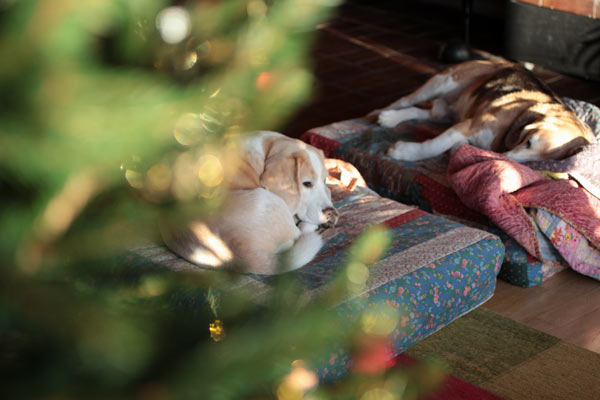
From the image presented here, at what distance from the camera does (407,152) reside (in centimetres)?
350

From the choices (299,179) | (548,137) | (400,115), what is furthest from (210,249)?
(400,115)

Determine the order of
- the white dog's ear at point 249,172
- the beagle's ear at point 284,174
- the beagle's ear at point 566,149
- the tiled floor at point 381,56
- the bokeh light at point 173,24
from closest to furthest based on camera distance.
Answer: the bokeh light at point 173,24, the white dog's ear at point 249,172, the beagle's ear at point 284,174, the beagle's ear at point 566,149, the tiled floor at point 381,56

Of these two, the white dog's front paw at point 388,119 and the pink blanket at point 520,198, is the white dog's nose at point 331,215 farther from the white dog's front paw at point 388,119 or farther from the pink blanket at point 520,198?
the white dog's front paw at point 388,119

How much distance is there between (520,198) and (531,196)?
1.7 inches

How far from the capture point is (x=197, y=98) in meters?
0.50

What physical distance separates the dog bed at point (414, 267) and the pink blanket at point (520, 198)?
0.19 metres

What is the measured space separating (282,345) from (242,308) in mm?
84

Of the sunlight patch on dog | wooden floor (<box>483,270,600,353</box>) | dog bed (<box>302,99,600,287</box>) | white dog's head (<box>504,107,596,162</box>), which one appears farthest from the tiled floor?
the sunlight patch on dog

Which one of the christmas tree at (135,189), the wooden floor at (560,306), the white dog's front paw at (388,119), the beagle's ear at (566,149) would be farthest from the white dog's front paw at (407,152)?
the christmas tree at (135,189)

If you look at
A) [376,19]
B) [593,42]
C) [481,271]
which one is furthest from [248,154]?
[376,19]

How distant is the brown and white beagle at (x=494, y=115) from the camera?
10.5ft

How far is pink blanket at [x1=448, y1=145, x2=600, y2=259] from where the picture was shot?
2760 millimetres

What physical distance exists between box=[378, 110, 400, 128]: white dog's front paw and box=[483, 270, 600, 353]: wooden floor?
1.33m

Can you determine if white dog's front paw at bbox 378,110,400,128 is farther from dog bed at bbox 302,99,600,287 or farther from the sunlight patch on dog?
the sunlight patch on dog
